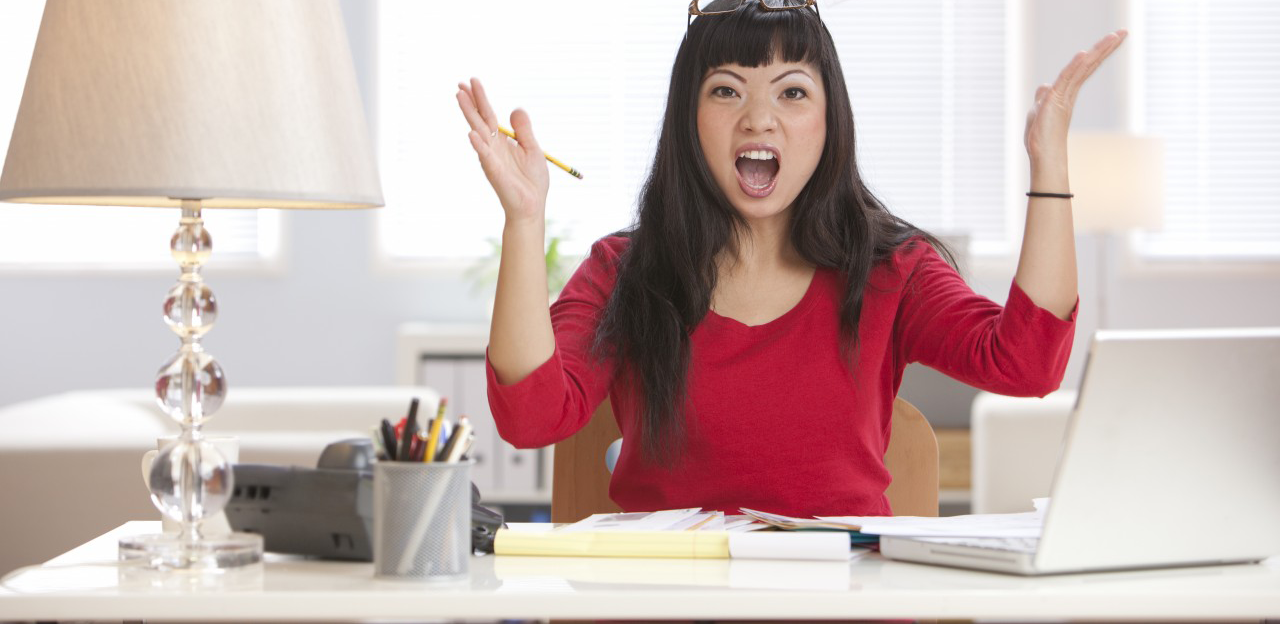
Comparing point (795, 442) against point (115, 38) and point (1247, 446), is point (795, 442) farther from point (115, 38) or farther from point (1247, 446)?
point (115, 38)

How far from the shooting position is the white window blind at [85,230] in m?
4.66

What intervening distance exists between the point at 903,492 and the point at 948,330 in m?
0.23

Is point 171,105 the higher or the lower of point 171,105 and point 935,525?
the higher

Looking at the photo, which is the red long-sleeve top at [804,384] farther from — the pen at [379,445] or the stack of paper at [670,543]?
the pen at [379,445]

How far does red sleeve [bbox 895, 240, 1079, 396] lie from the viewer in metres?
1.44

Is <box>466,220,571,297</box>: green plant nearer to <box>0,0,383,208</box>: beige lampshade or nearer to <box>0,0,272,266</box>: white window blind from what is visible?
<box>0,0,272,266</box>: white window blind

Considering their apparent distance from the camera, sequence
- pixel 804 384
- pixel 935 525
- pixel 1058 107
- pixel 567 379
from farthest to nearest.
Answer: pixel 804 384 → pixel 567 379 → pixel 1058 107 → pixel 935 525

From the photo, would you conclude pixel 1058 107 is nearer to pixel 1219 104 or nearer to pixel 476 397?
pixel 476 397

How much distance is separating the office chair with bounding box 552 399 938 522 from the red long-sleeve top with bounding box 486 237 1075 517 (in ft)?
0.10

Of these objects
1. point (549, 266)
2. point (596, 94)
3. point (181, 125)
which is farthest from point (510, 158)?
point (596, 94)

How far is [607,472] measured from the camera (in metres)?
1.68

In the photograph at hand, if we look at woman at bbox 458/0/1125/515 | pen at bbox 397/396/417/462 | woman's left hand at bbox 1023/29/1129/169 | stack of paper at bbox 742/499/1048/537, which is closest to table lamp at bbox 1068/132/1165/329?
woman at bbox 458/0/1125/515

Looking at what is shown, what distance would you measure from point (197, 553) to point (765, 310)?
809 millimetres

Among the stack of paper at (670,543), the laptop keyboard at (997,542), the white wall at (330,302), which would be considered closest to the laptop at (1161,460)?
the laptop keyboard at (997,542)
